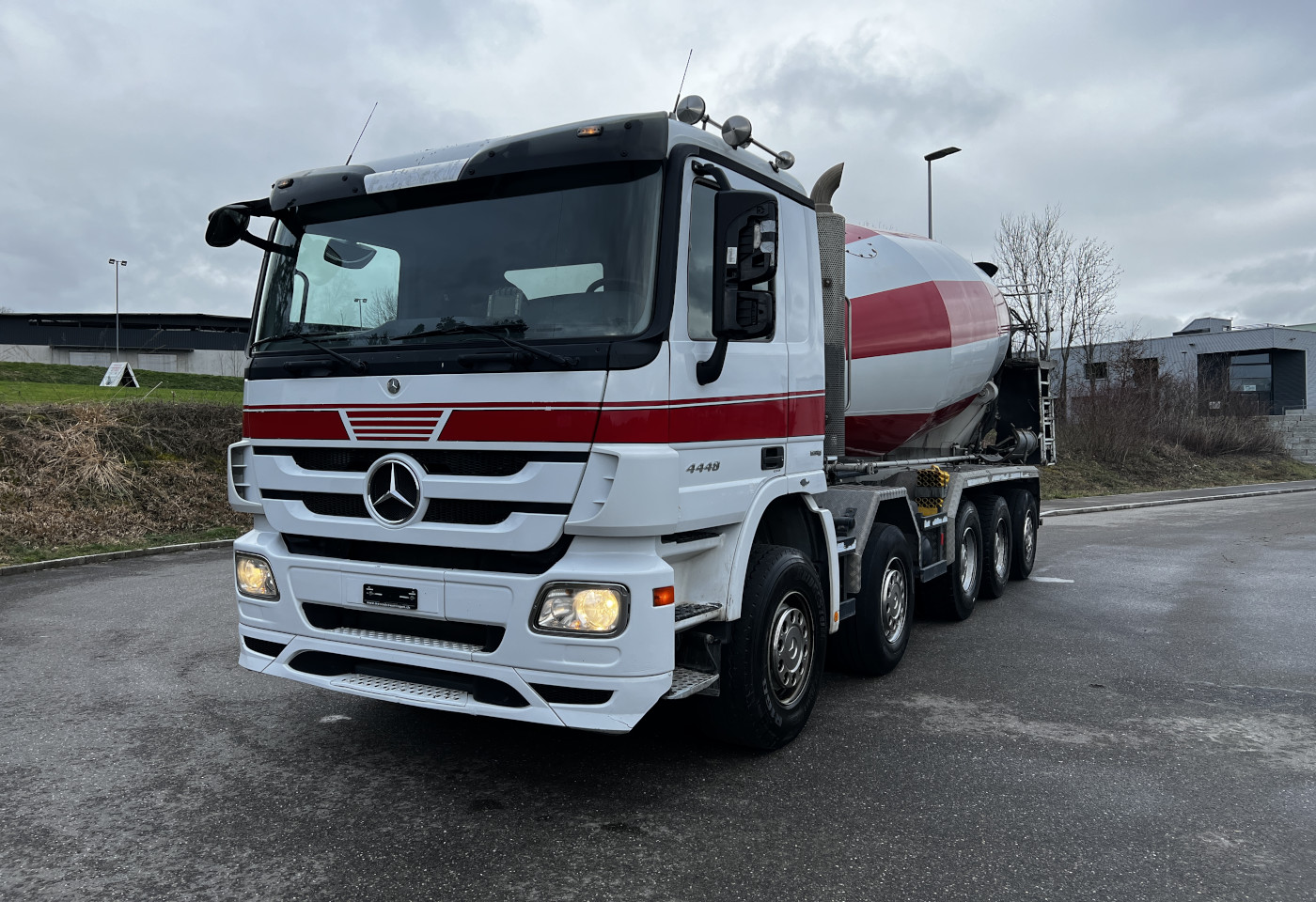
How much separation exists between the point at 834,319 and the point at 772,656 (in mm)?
2122

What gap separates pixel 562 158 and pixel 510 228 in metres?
0.36

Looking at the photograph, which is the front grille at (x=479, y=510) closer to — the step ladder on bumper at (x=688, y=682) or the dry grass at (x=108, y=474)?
the step ladder on bumper at (x=688, y=682)

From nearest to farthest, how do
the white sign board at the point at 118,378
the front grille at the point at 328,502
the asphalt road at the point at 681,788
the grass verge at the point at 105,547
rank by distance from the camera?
the asphalt road at the point at 681,788, the front grille at the point at 328,502, the grass verge at the point at 105,547, the white sign board at the point at 118,378

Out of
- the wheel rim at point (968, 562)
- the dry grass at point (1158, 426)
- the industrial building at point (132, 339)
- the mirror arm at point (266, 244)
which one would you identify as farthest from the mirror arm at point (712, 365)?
the industrial building at point (132, 339)

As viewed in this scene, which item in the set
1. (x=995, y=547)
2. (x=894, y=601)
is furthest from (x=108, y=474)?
(x=894, y=601)

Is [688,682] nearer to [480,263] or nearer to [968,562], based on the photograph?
[480,263]

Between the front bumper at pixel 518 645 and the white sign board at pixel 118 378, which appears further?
the white sign board at pixel 118 378

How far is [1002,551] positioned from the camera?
9.50m

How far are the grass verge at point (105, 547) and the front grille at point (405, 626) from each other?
895cm

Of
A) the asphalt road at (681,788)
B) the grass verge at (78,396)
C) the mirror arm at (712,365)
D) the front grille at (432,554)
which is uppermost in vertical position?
the grass verge at (78,396)

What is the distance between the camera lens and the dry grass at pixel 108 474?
13.0 metres

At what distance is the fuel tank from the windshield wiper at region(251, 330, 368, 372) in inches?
138

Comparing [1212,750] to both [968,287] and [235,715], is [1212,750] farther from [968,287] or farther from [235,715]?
[235,715]

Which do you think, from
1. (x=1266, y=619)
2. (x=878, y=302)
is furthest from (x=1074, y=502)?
(x=878, y=302)
